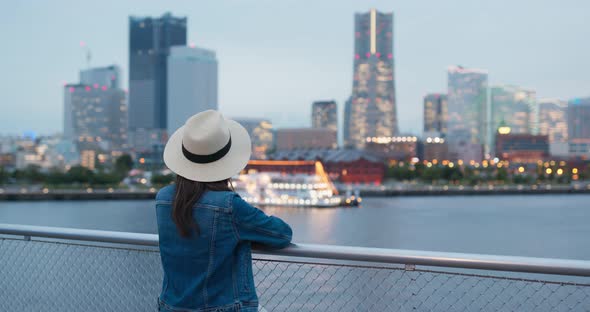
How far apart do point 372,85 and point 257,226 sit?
158 meters

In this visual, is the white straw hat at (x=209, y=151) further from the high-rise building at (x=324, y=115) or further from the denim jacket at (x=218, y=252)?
the high-rise building at (x=324, y=115)

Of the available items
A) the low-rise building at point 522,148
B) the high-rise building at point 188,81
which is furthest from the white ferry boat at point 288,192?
the high-rise building at point 188,81

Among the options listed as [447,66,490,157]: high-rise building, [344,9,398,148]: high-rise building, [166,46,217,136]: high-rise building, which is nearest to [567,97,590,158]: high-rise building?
[447,66,490,157]: high-rise building

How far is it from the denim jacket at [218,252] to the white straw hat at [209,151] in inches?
2.8

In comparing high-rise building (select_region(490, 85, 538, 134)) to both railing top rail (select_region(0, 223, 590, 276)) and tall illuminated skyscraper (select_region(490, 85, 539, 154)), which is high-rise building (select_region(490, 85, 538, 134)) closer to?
tall illuminated skyscraper (select_region(490, 85, 539, 154))

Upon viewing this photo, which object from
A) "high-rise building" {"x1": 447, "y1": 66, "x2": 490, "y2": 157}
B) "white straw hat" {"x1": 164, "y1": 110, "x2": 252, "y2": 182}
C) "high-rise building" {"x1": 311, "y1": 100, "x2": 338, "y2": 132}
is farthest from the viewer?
"high-rise building" {"x1": 447, "y1": 66, "x2": 490, "y2": 157}

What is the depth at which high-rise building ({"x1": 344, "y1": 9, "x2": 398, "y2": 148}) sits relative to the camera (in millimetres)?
153750

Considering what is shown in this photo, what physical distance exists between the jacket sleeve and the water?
76.5 ft

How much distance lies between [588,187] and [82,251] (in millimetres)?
83686

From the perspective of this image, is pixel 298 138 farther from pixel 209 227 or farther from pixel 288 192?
pixel 209 227

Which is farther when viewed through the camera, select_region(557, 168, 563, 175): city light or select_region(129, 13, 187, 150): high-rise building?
select_region(129, 13, 187, 150): high-rise building

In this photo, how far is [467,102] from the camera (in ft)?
608

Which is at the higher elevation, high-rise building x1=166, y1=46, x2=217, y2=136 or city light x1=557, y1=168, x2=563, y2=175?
high-rise building x1=166, y1=46, x2=217, y2=136

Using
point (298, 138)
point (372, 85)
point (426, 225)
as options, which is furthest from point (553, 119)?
point (426, 225)
